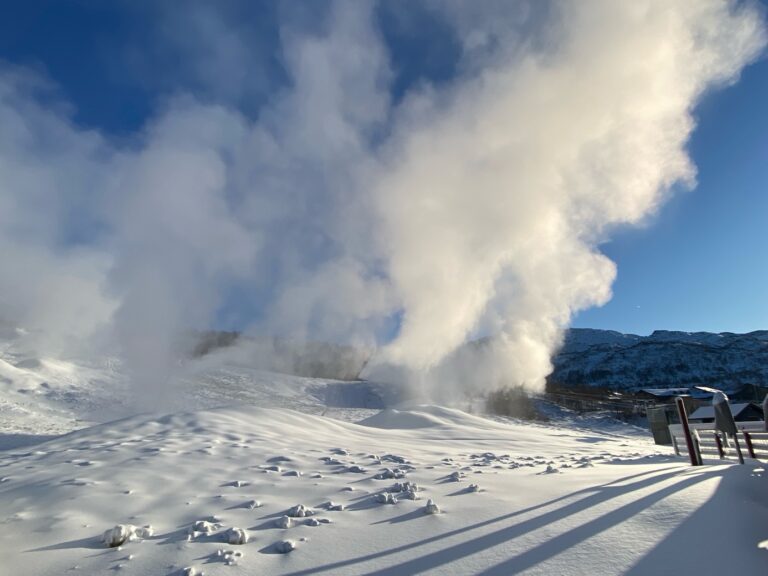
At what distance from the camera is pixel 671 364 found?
9506cm

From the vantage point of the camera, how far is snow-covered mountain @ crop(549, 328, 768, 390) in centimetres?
8881

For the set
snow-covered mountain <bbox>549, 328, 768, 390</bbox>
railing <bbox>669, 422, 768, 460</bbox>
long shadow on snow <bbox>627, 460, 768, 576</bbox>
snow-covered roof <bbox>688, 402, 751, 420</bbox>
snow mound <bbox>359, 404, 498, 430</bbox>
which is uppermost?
snow-covered mountain <bbox>549, 328, 768, 390</bbox>

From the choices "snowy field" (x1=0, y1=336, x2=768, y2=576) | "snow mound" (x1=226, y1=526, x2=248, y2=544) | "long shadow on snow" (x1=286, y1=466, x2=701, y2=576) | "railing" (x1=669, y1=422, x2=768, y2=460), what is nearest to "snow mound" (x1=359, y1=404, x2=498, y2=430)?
"railing" (x1=669, y1=422, x2=768, y2=460)

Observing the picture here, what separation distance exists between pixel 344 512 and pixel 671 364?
109m

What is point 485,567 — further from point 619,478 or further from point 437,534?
point 619,478

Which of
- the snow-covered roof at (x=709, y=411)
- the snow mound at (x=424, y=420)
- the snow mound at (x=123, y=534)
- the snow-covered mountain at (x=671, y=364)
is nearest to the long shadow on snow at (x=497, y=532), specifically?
the snow mound at (x=123, y=534)

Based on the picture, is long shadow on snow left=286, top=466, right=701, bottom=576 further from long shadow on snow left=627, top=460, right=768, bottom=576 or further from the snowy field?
long shadow on snow left=627, top=460, right=768, bottom=576

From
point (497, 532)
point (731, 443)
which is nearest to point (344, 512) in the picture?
point (497, 532)

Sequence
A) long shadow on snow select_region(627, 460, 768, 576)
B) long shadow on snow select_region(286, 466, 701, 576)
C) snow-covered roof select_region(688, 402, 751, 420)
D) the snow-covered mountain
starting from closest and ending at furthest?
long shadow on snow select_region(627, 460, 768, 576)
long shadow on snow select_region(286, 466, 701, 576)
snow-covered roof select_region(688, 402, 751, 420)
the snow-covered mountain

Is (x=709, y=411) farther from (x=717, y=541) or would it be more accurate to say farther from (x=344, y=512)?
(x=344, y=512)

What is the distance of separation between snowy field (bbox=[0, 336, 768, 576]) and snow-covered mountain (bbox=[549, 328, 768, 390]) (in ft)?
275

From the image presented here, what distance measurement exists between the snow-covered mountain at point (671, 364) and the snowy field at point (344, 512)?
3297 inches

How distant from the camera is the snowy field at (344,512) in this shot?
3.60m

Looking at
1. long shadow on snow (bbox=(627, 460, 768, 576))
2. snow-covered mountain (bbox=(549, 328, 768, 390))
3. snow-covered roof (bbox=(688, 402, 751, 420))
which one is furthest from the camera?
snow-covered mountain (bbox=(549, 328, 768, 390))
